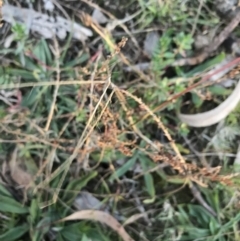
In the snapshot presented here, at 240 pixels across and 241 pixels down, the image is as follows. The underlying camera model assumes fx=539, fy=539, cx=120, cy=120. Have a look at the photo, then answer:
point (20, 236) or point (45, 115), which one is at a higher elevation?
point (45, 115)

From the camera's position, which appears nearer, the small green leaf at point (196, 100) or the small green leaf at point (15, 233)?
the small green leaf at point (15, 233)

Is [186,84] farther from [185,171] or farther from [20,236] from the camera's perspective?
[20,236]

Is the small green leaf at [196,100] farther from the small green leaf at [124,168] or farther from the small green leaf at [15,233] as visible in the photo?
the small green leaf at [15,233]

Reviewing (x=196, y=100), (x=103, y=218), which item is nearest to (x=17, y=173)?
(x=103, y=218)

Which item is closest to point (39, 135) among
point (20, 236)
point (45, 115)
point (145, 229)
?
→ point (45, 115)

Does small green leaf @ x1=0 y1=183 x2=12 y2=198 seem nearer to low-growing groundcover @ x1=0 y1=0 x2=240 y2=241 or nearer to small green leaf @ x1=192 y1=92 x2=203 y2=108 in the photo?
low-growing groundcover @ x1=0 y1=0 x2=240 y2=241

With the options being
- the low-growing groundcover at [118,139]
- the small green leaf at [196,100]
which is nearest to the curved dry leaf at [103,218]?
the low-growing groundcover at [118,139]

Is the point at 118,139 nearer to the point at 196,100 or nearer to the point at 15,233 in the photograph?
the point at 196,100
